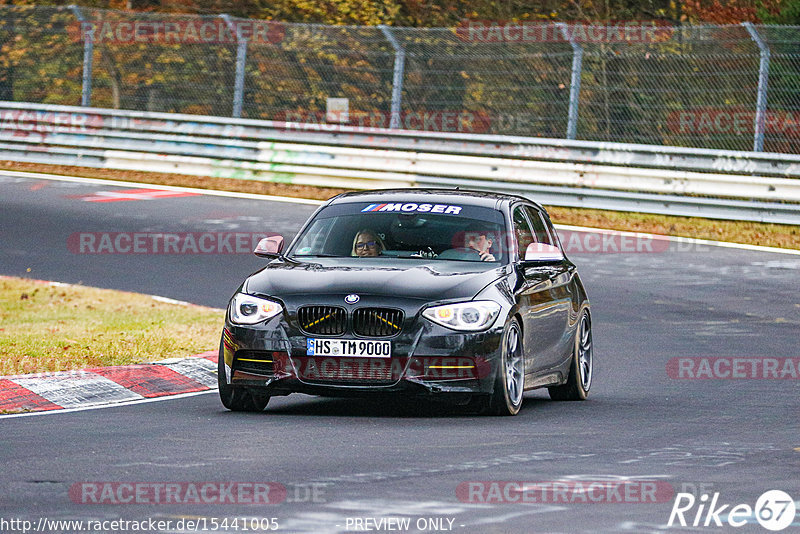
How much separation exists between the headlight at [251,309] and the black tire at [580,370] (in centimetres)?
275

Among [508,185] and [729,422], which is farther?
[508,185]

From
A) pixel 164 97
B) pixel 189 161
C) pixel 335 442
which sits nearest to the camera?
pixel 335 442

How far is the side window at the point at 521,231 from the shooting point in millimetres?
11195

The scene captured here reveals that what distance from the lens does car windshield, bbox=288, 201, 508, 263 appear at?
10.8m

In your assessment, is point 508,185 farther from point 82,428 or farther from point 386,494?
point 386,494

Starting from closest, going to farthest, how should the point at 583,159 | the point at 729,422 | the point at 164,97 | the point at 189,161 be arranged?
the point at 729,422
the point at 583,159
the point at 189,161
the point at 164,97

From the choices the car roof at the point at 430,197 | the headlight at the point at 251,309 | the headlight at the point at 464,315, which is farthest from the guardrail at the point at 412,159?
the headlight at the point at 251,309

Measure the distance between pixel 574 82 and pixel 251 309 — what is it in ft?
48.2

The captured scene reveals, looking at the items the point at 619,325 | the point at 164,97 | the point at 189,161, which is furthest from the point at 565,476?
the point at 164,97

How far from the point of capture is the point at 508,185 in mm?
24375

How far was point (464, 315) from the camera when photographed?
9.77m

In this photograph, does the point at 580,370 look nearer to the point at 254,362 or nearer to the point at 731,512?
the point at 254,362

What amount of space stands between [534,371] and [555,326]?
634 millimetres

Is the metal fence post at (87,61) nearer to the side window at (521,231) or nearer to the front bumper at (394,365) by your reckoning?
the side window at (521,231)
